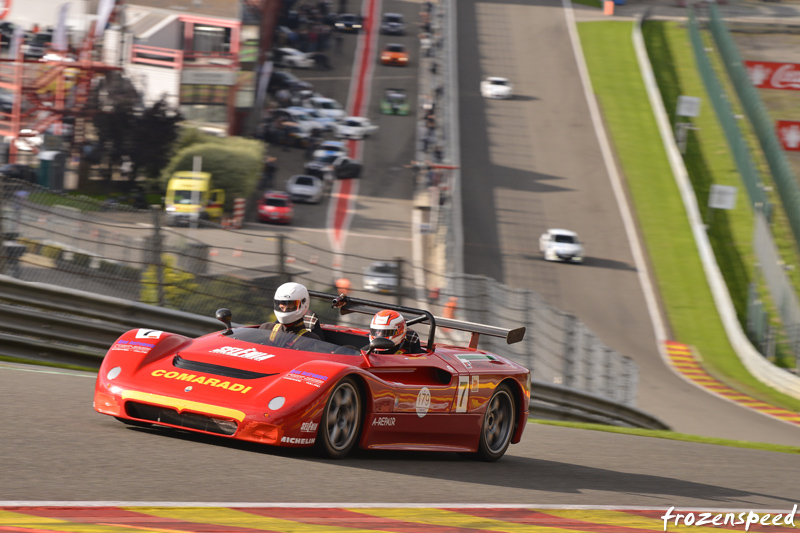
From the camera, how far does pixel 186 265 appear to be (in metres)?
12.4

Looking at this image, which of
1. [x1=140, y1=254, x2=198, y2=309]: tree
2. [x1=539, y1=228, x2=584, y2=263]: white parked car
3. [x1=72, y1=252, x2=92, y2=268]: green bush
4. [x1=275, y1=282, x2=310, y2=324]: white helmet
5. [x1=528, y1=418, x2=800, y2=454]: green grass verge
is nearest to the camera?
[x1=275, y1=282, x2=310, y2=324]: white helmet

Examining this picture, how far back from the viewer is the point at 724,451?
482 inches

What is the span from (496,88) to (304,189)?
15152 mm

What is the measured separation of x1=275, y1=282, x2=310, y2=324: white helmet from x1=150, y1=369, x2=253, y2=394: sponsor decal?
42.1 inches

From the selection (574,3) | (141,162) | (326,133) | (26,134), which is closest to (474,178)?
(326,133)

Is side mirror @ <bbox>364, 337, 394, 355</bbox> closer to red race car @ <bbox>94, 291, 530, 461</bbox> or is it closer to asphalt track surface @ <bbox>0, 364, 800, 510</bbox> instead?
red race car @ <bbox>94, 291, 530, 461</bbox>

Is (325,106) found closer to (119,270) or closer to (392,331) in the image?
(119,270)

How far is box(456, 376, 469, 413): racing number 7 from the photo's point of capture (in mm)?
8828

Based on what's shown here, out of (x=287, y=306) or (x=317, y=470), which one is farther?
(x=287, y=306)

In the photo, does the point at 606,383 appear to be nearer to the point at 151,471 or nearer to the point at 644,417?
the point at 644,417

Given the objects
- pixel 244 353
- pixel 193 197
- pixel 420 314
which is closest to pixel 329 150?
pixel 193 197

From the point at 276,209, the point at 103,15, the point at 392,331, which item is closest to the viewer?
the point at 392,331

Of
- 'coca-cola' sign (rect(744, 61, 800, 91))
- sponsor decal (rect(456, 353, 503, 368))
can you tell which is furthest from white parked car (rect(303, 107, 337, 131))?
sponsor decal (rect(456, 353, 503, 368))

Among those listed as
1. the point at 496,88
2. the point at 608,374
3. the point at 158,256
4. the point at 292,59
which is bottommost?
the point at 608,374
